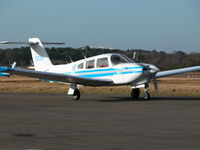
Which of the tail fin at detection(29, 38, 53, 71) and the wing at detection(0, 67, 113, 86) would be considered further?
the tail fin at detection(29, 38, 53, 71)

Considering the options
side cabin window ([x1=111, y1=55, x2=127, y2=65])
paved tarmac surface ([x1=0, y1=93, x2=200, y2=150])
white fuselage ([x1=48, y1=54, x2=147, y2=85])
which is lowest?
paved tarmac surface ([x1=0, y1=93, x2=200, y2=150])

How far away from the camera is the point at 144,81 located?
24375 millimetres

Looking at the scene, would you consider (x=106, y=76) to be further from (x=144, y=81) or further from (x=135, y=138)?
(x=135, y=138)

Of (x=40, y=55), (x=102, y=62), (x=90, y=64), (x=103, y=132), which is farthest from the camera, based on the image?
(x=40, y=55)

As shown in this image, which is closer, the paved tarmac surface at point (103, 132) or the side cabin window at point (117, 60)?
the paved tarmac surface at point (103, 132)

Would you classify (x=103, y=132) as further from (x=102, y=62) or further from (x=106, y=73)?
(x=102, y=62)

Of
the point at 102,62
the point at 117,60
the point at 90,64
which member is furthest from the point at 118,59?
the point at 90,64

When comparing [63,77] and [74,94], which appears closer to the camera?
[63,77]

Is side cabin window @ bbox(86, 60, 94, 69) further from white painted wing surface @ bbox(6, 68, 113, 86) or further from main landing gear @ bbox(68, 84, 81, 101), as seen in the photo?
main landing gear @ bbox(68, 84, 81, 101)

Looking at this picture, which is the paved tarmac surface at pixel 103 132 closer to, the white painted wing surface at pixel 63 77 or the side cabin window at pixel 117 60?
the white painted wing surface at pixel 63 77

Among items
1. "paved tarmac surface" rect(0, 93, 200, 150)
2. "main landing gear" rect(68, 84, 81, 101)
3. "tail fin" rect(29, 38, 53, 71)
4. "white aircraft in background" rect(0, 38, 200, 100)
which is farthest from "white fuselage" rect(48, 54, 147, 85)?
"paved tarmac surface" rect(0, 93, 200, 150)

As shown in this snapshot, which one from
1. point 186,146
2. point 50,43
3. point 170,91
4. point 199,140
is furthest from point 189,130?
point 170,91

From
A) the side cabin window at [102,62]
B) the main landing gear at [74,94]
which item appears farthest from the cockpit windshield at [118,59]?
the main landing gear at [74,94]

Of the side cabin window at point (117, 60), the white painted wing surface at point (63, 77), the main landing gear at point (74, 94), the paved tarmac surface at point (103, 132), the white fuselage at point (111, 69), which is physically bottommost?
the paved tarmac surface at point (103, 132)
